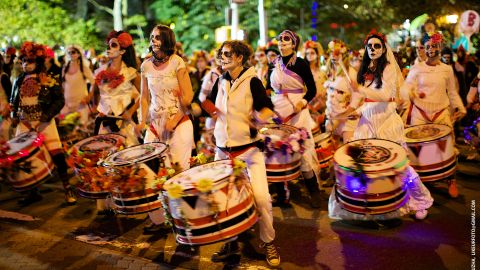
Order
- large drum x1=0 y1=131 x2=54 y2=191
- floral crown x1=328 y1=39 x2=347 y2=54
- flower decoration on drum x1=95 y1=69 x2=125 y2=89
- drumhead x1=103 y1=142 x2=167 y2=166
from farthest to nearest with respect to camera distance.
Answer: floral crown x1=328 y1=39 x2=347 y2=54 < flower decoration on drum x1=95 y1=69 x2=125 y2=89 < large drum x1=0 y1=131 x2=54 y2=191 < drumhead x1=103 y1=142 x2=167 y2=166

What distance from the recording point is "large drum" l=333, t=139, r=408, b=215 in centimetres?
483

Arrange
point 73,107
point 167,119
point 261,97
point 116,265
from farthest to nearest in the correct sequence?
point 73,107 < point 167,119 < point 116,265 < point 261,97

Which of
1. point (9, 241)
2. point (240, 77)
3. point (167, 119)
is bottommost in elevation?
point (9, 241)

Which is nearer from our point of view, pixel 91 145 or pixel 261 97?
pixel 261 97

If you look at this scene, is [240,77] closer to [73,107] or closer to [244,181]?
[244,181]

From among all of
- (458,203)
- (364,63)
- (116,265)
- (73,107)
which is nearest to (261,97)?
(364,63)

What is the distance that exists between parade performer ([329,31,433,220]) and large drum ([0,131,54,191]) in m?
4.28

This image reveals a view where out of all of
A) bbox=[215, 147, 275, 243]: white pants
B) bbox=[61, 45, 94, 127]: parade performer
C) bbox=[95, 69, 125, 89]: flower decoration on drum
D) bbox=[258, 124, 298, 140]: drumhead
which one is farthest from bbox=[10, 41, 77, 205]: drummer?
bbox=[215, 147, 275, 243]: white pants

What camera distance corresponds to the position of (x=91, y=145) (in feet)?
20.2

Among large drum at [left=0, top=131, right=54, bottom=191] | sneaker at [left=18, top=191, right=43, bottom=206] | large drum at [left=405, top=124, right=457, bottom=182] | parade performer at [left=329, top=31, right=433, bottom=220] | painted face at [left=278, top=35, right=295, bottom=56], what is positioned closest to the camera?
parade performer at [left=329, top=31, right=433, bottom=220]

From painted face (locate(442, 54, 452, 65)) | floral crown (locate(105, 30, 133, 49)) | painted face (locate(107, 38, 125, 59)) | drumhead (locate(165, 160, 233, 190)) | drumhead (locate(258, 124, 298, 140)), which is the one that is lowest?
drumhead (locate(165, 160, 233, 190))

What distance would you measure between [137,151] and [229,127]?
125 cm

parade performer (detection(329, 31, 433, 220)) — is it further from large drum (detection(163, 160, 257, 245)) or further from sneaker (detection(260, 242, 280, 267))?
large drum (detection(163, 160, 257, 245))

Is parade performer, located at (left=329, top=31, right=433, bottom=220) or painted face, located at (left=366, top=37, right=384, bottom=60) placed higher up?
painted face, located at (left=366, top=37, right=384, bottom=60)
